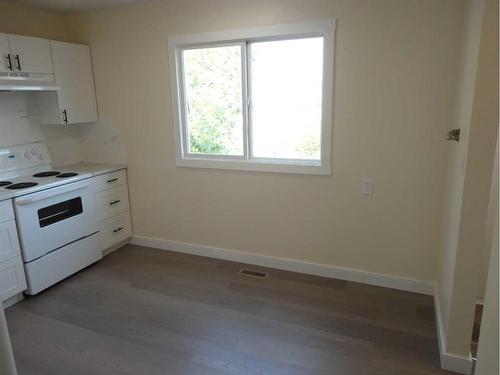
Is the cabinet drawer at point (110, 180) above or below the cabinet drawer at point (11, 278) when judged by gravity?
above

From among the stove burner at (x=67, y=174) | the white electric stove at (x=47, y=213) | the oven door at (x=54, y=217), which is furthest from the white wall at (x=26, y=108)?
the oven door at (x=54, y=217)

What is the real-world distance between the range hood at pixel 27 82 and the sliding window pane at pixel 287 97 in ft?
6.09

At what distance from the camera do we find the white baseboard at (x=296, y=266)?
2.93m

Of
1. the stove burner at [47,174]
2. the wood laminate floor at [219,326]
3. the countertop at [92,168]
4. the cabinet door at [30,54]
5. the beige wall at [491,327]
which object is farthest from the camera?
the countertop at [92,168]

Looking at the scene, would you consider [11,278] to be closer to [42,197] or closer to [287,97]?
[42,197]

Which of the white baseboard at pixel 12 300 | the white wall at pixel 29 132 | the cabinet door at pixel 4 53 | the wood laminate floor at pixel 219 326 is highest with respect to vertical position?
the cabinet door at pixel 4 53

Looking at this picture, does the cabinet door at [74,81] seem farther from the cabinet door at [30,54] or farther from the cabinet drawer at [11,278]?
the cabinet drawer at [11,278]

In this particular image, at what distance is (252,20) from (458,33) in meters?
1.52

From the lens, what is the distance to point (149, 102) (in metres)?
3.53

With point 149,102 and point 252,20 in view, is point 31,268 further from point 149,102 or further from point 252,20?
point 252,20

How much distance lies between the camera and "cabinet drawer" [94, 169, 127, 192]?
11.6 ft

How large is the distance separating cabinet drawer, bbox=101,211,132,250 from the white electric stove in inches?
4.6

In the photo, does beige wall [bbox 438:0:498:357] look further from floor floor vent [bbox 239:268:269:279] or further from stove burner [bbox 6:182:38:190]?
stove burner [bbox 6:182:38:190]

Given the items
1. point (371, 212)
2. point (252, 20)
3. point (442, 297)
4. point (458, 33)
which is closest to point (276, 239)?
point (371, 212)
